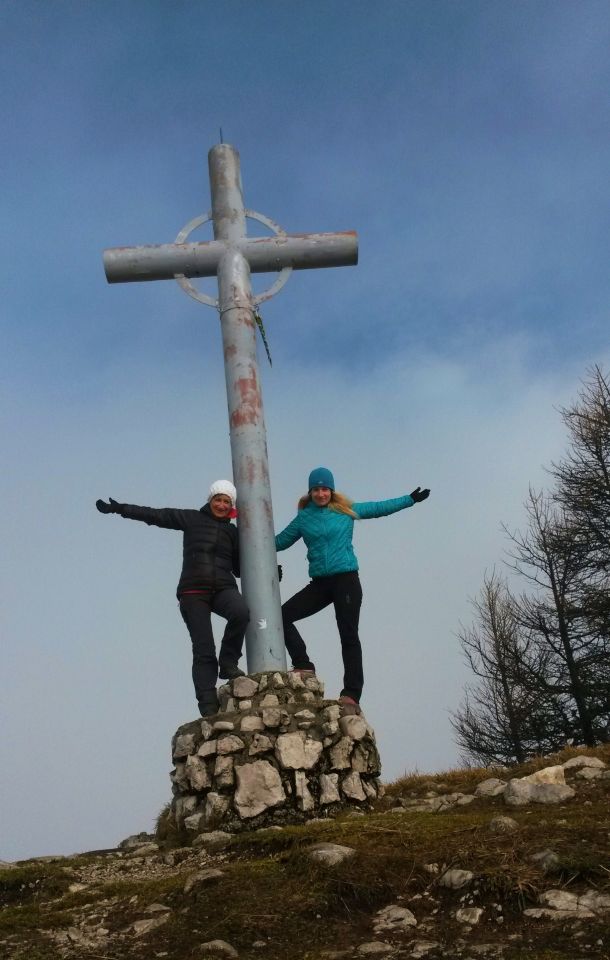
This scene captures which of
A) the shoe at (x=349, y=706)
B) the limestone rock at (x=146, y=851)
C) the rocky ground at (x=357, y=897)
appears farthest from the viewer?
the shoe at (x=349, y=706)

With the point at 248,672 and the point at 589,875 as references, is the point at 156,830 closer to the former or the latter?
the point at 248,672

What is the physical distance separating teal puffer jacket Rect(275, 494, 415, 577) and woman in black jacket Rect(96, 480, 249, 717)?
0.55m

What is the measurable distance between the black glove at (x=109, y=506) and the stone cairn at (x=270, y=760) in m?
1.81

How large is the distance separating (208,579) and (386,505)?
1789mm

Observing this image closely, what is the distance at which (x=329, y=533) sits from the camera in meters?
8.32

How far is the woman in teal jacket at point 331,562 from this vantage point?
8094 millimetres

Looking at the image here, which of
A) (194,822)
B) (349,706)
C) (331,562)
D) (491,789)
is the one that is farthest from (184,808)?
(331,562)

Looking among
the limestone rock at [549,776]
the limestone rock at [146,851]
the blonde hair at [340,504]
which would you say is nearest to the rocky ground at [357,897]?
the limestone rock at [146,851]

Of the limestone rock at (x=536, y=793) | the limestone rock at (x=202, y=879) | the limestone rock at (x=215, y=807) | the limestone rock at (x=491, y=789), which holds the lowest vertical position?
the limestone rock at (x=202, y=879)

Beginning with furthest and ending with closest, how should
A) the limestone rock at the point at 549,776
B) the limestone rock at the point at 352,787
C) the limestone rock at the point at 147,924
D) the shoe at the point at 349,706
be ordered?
1. the shoe at the point at 349,706
2. the limestone rock at the point at 352,787
3. the limestone rock at the point at 549,776
4. the limestone rock at the point at 147,924

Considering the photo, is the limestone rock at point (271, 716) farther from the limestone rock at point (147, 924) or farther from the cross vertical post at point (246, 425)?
the limestone rock at point (147, 924)

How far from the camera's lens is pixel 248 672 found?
7.83 meters

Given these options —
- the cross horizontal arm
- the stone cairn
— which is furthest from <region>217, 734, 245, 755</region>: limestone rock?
the cross horizontal arm

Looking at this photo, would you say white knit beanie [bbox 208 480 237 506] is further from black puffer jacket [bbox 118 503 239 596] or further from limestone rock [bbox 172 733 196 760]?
limestone rock [bbox 172 733 196 760]
